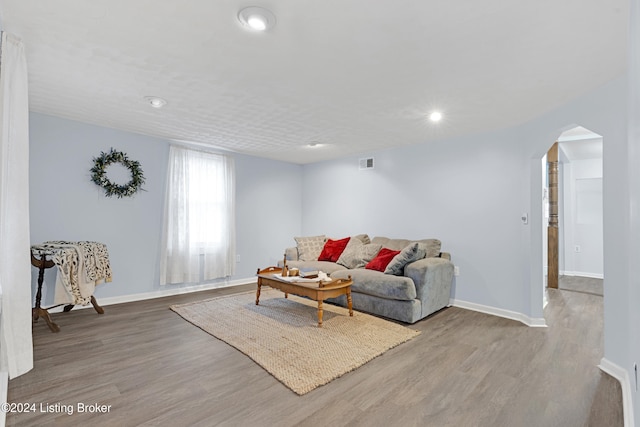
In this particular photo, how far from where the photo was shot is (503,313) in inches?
146

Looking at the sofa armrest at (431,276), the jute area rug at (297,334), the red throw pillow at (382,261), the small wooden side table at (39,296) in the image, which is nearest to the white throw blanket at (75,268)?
the small wooden side table at (39,296)

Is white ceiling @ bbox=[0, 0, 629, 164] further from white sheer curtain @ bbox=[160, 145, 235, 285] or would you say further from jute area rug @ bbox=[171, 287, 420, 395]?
jute area rug @ bbox=[171, 287, 420, 395]

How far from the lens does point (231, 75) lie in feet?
8.14

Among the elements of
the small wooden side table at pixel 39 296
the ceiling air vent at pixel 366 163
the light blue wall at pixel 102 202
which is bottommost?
the small wooden side table at pixel 39 296

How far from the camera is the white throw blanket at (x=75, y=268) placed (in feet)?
10.4

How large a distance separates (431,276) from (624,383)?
1742mm

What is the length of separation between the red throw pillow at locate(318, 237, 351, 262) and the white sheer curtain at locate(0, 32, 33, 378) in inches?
145

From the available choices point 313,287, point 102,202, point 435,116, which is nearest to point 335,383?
point 313,287

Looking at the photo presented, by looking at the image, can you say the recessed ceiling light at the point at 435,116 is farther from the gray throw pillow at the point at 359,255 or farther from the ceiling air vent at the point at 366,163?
the gray throw pillow at the point at 359,255

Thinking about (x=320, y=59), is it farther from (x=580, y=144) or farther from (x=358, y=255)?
(x=580, y=144)

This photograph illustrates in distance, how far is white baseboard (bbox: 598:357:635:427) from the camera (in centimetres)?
180

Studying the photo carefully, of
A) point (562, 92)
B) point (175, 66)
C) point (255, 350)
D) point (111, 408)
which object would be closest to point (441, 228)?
point (562, 92)

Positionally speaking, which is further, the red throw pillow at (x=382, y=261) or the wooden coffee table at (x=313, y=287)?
the red throw pillow at (x=382, y=261)

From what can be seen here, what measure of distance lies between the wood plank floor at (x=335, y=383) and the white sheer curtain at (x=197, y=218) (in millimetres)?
1527
